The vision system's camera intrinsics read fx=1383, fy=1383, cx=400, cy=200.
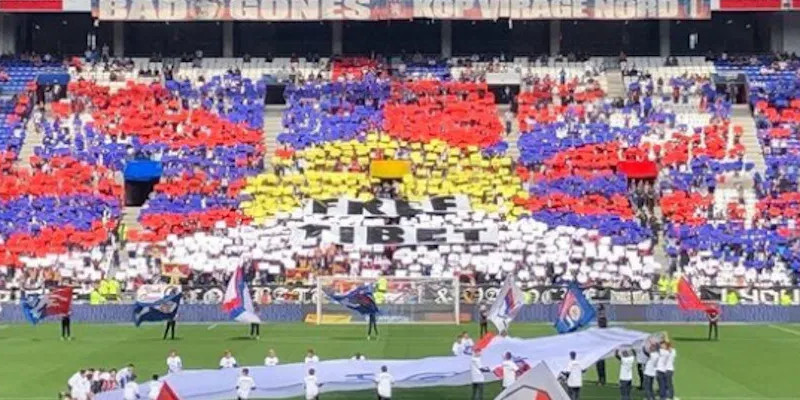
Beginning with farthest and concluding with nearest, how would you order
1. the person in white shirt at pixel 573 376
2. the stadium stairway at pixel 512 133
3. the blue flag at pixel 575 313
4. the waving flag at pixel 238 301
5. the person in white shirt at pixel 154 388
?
1. the stadium stairway at pixel 512 133
2. the waving flag at pixel 238 301
3. the blue flag at pixel 575 313
4. the person in white shirt at pixel 573 376
5. the person in white shirt at pixel 154 388

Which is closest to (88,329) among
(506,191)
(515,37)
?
(506,191)

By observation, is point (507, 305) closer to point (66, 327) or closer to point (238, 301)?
point (238, 301)

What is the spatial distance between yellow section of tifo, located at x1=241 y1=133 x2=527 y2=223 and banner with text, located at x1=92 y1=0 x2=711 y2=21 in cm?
1092

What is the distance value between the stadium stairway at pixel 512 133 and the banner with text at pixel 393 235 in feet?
33.5

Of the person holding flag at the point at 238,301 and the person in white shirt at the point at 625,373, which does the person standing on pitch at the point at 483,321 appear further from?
the person in white shirt at the point at 625,373

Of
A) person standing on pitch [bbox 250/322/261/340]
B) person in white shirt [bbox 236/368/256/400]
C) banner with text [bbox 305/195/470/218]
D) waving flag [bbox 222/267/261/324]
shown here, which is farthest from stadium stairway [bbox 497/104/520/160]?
person in white shirt [bbox 236/368/256/400]

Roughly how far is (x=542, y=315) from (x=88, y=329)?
19.1 m

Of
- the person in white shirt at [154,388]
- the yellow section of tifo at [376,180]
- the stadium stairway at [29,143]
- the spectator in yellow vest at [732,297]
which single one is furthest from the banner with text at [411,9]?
the person in white shirt at [154,388]

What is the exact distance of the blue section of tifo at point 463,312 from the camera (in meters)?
59.4

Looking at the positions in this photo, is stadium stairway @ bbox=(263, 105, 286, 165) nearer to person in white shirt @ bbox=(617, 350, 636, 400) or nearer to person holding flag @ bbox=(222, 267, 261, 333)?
person holding flag @ bbox=(222, 267, 261, 333)

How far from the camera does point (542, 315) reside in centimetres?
5959

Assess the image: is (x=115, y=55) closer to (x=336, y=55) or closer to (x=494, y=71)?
(x=336, y=55)

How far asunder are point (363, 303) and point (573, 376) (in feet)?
70.2

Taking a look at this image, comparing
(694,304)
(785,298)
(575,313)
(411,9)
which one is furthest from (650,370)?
(411,9)
